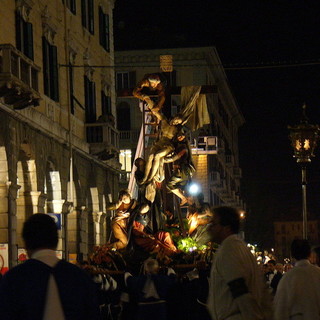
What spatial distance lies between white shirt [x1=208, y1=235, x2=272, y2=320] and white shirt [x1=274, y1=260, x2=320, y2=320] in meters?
1.84

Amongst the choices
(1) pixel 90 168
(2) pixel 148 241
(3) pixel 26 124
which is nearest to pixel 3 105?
(3) pixel 26 124

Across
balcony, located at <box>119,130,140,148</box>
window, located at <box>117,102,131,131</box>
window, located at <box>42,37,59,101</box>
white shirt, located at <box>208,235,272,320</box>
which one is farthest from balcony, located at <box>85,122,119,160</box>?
white shirt, located at <box>208,235,272,320</box>

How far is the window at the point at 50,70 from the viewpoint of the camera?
30375 mm

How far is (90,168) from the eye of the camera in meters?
37.0

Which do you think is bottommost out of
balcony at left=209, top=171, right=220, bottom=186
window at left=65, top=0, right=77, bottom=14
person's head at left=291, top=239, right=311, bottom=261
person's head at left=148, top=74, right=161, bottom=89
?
person's head at left=291, top=239, right=311, bottom=261

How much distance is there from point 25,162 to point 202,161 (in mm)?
37752

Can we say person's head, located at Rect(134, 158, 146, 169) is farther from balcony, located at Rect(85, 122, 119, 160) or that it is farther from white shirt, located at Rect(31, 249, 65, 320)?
white shirt, located at Rect(31, 249, 65, 320)

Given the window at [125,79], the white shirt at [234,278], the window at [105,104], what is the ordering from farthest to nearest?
the window at [125,79], the window at [105,104], the white shirt at [234,278]

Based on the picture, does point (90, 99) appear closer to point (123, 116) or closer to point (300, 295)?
point (123, 116)

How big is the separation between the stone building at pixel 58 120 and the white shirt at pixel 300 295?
543 inches

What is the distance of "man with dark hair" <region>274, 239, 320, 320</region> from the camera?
9.29m

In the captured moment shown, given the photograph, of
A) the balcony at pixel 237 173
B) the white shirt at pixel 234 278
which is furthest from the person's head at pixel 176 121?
the balcony at pixel 237 173

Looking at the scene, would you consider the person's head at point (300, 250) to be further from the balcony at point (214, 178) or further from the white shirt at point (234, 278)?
the balcony at point (214, 178)

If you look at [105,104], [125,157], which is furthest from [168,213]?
[125,157]
